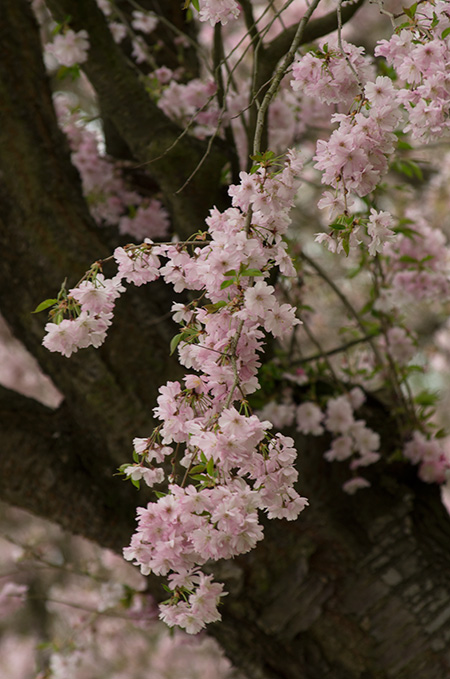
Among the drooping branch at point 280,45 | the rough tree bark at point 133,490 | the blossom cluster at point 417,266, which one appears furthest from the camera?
the blossom cluster at point 417,266

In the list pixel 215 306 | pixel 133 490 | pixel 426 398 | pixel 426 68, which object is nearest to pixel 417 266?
pixel 426 398

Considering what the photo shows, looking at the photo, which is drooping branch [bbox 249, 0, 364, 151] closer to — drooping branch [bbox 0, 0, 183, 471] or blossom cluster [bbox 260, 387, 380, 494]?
drooping branch [bbox 0, 0, 183, 471]

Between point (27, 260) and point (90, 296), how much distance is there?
1.04 metres

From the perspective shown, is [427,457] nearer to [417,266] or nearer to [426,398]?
[426,398]

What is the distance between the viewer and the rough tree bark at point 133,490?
2156 mm

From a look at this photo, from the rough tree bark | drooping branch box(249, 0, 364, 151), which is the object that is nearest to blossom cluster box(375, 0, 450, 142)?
drooping branch box(249, 0, 364, 151)

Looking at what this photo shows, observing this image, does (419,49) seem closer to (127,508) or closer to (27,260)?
(27,260)

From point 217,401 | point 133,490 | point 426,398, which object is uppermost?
point 133,490

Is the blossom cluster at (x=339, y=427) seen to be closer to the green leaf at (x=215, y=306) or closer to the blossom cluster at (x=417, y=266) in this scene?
the blossom cluster at (x=417, y=266)

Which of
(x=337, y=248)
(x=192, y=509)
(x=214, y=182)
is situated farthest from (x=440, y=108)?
(x=214, y=182)

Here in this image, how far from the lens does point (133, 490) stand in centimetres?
230

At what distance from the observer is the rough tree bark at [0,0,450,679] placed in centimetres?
216

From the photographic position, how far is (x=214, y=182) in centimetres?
222

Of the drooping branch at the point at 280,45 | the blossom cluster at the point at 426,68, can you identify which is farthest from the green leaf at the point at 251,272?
the drooping branch at the point at 280,45
